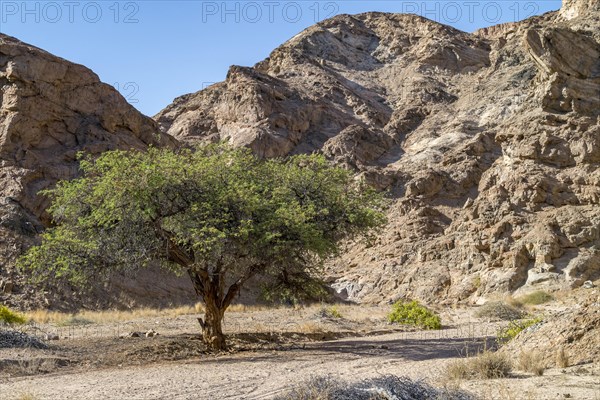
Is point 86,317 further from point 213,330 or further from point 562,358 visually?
point 562,358

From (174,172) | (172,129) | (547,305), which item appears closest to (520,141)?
(547,305)

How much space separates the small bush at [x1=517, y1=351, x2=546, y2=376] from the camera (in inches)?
378

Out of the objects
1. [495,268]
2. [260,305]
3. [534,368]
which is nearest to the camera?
[534,368]

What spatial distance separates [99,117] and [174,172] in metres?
34.2

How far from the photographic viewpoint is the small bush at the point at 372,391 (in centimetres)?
733

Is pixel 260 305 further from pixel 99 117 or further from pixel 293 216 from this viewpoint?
pixel 293 216

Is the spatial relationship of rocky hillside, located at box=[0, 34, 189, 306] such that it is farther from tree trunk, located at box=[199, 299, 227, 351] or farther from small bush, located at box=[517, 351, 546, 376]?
small bush, located at box=[517, 351, 546, 376]

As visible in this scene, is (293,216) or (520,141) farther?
(520,141)

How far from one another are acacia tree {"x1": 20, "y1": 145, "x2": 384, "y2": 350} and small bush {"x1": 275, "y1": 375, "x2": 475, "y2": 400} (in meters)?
6.89

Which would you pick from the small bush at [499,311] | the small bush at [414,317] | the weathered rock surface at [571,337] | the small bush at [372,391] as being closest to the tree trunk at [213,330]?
the weathered rock surface at [571,337]

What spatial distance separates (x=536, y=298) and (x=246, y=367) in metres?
21.9

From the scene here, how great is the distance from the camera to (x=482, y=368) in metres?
9.66

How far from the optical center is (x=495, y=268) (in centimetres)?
3716

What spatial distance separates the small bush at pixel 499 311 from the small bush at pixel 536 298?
169cm
